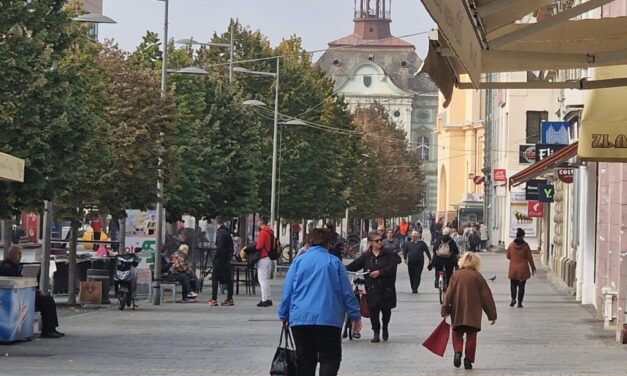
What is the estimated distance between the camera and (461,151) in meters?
147

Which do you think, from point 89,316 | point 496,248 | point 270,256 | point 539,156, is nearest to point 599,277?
point 270,256

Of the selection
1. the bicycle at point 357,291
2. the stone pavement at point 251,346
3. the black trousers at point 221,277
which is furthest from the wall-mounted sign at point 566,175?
the bicycle at point 357,291

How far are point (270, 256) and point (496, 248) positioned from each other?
6204cm

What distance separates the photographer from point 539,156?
45906 mm

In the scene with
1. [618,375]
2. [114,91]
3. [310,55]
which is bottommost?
[618,375]

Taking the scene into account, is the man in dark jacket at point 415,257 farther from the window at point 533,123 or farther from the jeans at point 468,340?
the window at point 533,123

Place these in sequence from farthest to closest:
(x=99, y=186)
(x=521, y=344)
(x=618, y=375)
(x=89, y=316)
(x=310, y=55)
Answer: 1. (x=310, y=55)
2. (x=99, y=186)
3. (x=89, y=316)
4. (x=521, y=344)
5. (x=618, y=375)

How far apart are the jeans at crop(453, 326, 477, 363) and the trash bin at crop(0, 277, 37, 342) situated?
5.80 metres

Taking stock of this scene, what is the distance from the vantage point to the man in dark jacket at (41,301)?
22.6m

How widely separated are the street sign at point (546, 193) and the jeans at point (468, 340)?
33.9m

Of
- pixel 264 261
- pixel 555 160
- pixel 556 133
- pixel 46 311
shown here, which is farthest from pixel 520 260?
pixel 46 311

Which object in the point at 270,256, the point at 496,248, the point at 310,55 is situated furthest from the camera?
the point at 496,248

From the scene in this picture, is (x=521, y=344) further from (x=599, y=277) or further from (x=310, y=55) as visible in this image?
(x=310, y=55)

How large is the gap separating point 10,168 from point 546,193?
3522 cm
